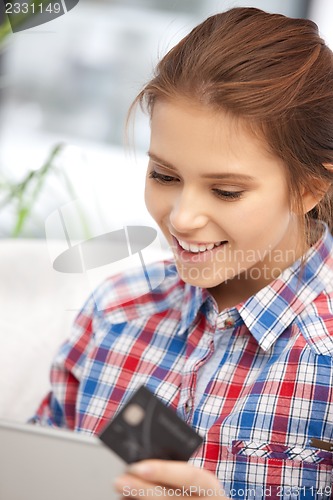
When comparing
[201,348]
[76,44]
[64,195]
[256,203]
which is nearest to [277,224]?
[256,203]

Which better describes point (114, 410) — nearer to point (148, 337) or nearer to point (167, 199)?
point (148, 337)

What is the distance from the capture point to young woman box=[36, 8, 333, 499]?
81 centimetres

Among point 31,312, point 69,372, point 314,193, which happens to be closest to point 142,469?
point 314,193

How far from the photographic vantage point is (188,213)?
31.7 inches

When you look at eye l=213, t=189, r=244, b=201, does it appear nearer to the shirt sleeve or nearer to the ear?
the ear

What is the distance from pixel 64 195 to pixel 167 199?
37.4 inches

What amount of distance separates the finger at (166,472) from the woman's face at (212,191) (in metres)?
0.29

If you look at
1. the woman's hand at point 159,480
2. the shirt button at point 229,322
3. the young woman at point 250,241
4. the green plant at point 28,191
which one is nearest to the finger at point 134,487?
the woman's hand at point 159,480

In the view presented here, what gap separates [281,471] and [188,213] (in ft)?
1.02

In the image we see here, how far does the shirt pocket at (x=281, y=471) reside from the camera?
2.77 feet

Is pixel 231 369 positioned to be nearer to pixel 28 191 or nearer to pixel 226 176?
pixel 226 176

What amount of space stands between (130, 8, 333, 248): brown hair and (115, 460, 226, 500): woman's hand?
0.38m

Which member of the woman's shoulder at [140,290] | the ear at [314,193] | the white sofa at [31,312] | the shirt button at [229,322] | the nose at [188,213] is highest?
the nose at [188,213]

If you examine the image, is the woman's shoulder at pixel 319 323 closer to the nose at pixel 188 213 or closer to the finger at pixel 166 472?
the nose at pixel 188 213
